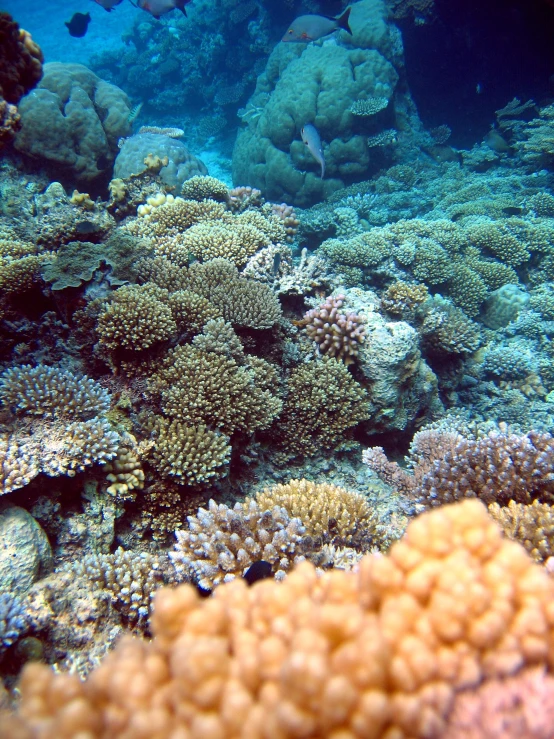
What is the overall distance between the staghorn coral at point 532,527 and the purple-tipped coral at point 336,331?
9.79ft

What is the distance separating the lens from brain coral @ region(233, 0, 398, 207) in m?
13.8

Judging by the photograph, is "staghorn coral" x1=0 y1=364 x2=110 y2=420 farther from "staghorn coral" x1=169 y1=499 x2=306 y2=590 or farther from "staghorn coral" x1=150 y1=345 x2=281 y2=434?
"staghorn coral" x1=169 y1=499 x2=306 y2=590

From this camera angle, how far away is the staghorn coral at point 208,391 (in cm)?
415

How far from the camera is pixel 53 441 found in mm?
3533

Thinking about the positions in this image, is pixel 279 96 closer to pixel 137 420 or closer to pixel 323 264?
pixel 323 264

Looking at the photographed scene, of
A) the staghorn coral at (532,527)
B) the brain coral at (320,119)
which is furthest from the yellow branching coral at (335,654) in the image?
the brain coral at (320,119)

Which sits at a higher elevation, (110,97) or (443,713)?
(110,97)

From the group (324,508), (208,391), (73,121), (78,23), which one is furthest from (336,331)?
(78,23)

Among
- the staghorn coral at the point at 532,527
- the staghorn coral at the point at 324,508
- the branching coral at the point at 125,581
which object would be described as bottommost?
the branching coral at the point at 125,581

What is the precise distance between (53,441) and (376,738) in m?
3.43

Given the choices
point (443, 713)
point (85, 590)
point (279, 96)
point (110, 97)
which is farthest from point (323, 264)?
point (279, 96)

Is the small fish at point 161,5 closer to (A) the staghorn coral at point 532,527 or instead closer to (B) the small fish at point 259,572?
(B) the small fish at point 259,572

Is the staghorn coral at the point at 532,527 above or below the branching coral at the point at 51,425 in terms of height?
above

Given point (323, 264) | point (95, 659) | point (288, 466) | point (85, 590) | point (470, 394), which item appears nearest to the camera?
point (95, 659)
